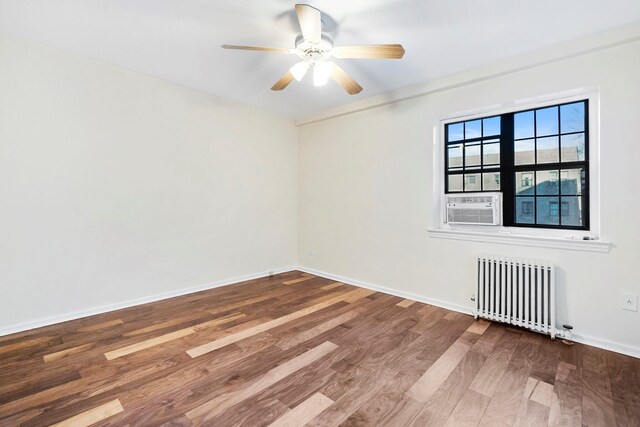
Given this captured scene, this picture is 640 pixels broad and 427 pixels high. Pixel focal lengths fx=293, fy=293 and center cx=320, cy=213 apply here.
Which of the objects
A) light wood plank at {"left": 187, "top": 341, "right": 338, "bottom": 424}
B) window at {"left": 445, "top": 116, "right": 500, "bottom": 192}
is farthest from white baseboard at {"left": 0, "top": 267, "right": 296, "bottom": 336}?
window at {"left": 445, "top": 116, "right": 500, "bottom": 192}

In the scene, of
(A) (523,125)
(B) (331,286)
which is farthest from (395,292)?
(A) (523,125)

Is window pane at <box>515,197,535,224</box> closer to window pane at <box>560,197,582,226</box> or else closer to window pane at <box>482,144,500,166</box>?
window pane at <box>560,197,582,226</box>

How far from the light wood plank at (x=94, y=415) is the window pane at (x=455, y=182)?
3.52 m

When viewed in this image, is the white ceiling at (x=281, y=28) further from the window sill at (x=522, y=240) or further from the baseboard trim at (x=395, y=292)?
the baseboard trim at (x=395, y=292)

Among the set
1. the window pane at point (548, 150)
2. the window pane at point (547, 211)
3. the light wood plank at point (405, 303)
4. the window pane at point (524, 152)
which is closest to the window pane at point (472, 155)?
the window pane at point (524, 152)

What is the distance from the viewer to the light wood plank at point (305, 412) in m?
1.57

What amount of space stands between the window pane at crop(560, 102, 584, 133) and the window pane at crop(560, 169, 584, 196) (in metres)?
0.38

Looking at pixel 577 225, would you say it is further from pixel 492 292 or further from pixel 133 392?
pixel 133 392

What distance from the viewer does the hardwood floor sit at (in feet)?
5.36

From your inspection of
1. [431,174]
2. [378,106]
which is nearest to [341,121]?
[378,106]

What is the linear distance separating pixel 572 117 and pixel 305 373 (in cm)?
322

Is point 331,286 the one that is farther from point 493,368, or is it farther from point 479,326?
point 493,368

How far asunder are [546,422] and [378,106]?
11.2ft

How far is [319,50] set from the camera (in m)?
2.35
